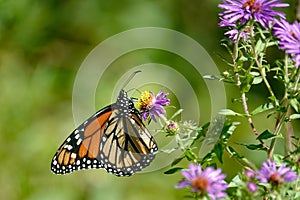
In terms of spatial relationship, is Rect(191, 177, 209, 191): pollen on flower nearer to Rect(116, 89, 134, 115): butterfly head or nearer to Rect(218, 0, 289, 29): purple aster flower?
Rect(218, 0, 289, 29): purple aster flower

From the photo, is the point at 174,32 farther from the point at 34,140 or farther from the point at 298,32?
the point at 298,32

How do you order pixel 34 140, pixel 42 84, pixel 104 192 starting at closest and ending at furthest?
pixel 104 192
pixel 34 140
pixel 42 84

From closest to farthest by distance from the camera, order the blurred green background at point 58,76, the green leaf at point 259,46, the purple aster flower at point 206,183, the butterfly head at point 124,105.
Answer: the purple aster flower at point 206,183, the green leaf at point 259,46, the butterfly head at point 124,105, the blurred green background at point 58,76

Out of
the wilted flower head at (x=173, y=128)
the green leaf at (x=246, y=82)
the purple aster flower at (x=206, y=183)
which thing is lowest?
the purple aster flower at (x=206, y=183)

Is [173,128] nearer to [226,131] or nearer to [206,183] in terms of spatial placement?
[226,131]

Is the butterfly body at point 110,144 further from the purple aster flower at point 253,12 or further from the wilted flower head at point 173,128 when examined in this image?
the purple aster flower at point 253,12

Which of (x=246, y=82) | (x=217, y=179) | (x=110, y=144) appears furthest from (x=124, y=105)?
(x=217, y=179)

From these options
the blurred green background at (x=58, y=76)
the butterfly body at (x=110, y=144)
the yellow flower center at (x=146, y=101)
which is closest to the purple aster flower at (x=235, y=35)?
the yellow flower center at (x=146, y=101)

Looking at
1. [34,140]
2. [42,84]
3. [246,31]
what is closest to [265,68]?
[246,31]
